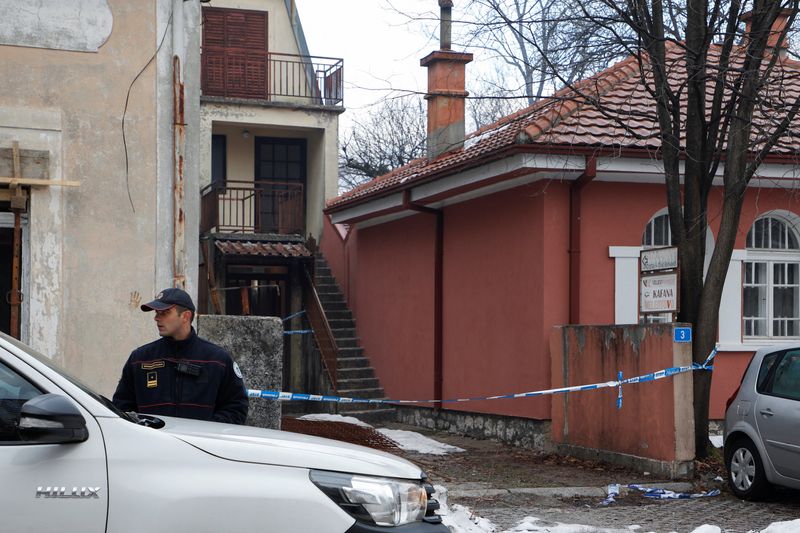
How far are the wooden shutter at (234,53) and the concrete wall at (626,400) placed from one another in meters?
Answer: 12.2

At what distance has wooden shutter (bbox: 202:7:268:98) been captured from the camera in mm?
24000

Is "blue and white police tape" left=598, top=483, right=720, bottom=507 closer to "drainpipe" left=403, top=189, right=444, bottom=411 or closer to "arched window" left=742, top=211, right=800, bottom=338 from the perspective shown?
"arched window" left=742, top=211, right=800, bottom=338

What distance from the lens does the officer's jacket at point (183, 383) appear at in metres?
5.75

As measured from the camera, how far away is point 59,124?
33.8ft

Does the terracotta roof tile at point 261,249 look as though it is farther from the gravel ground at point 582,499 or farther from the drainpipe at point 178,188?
the drainpipe at point 178,188

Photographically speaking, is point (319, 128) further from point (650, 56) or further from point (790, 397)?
point (790, 397)

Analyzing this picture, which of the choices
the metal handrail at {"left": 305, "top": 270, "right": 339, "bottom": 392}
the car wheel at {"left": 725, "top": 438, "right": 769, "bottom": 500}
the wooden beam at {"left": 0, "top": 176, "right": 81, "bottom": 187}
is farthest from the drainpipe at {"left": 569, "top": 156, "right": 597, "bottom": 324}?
the wooden beam at {"left": 0, "top": 176, "right": 81, "bottom": 187}

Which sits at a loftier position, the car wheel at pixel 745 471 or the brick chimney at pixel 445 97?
the brick chimney at pixel 445 97

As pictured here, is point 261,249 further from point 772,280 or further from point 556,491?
point 556,491

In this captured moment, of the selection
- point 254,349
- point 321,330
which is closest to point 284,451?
point 254,349

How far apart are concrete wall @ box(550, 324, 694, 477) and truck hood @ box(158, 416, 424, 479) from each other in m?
7.60

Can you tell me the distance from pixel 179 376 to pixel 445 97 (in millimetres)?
14150

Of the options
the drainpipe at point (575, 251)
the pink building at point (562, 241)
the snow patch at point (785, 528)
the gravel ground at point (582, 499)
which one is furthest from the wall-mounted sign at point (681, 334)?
the snow patch at point (785, 528)

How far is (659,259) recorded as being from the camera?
39.4ft
